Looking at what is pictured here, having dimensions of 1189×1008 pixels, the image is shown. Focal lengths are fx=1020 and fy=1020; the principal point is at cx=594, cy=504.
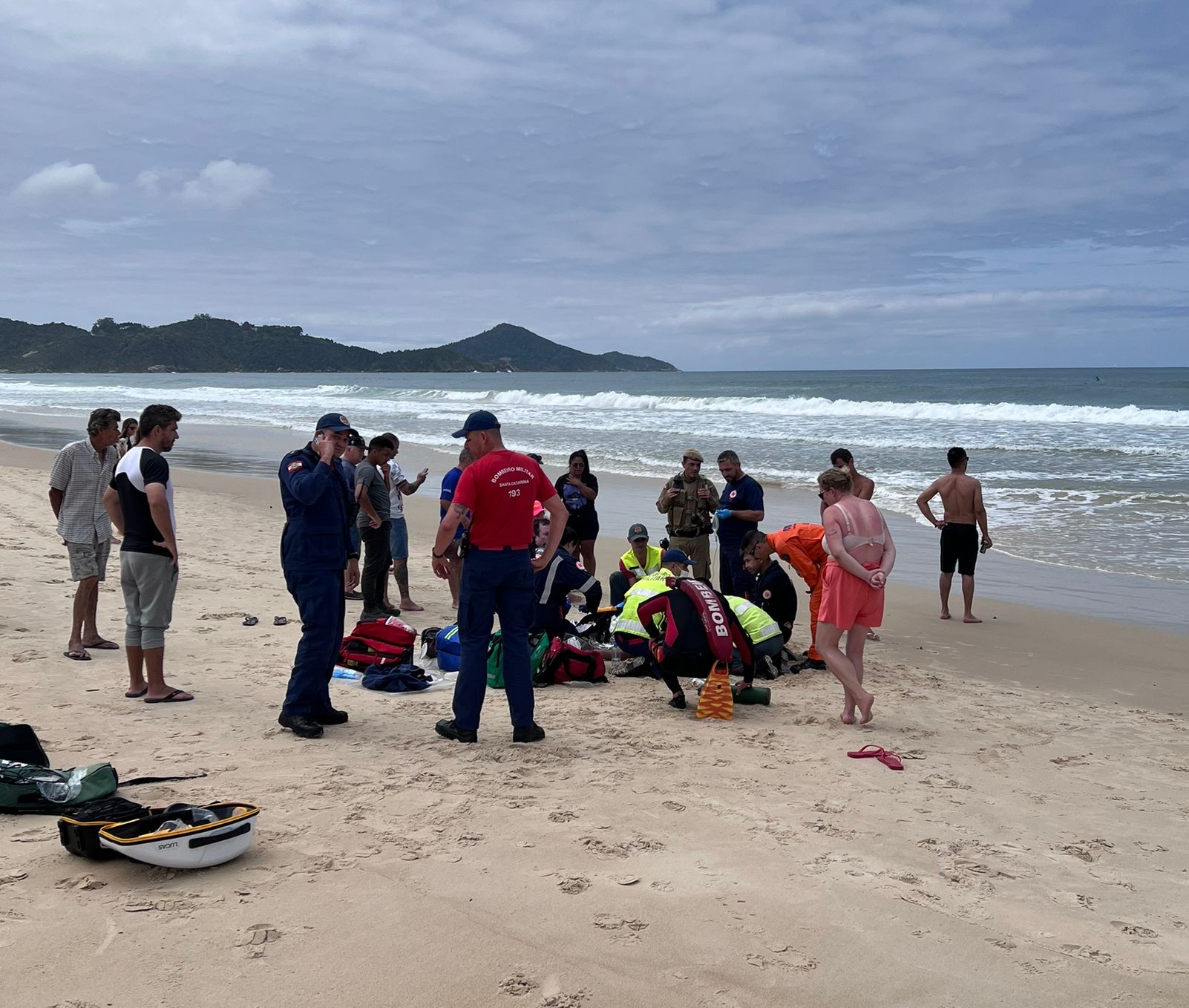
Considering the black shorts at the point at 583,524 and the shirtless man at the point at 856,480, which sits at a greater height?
the shirtless man at the point at 856,480

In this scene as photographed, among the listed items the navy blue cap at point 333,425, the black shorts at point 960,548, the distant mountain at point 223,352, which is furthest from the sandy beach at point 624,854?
the distant mountain at point 223,352

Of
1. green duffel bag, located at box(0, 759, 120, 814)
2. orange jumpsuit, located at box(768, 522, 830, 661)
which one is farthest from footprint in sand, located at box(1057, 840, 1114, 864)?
green duffel bag, located at box(0, 759, 120, 814)

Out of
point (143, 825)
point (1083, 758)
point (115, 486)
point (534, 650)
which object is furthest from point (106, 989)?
point (1083, 758)

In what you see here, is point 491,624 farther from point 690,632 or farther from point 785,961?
point 785,961

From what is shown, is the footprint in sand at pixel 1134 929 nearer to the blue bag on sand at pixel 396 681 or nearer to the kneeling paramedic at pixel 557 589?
the kneeling paramedic at pixel 557 589

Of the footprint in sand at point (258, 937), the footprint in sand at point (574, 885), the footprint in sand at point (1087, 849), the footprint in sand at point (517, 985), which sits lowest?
the footprint in sand at point (1087, 849)

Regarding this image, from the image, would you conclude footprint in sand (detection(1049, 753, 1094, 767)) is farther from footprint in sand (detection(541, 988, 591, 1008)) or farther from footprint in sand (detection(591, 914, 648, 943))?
footprint in sand (detection(541, 988, 591, 1008))

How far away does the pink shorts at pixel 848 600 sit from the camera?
6047mm

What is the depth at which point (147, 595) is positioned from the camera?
234 inches

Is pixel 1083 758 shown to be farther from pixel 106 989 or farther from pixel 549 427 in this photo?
pixel 549 427

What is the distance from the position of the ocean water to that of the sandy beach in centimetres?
701

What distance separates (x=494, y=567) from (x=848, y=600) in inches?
84.0

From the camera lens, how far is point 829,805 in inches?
190

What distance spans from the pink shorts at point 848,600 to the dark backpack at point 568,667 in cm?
174
